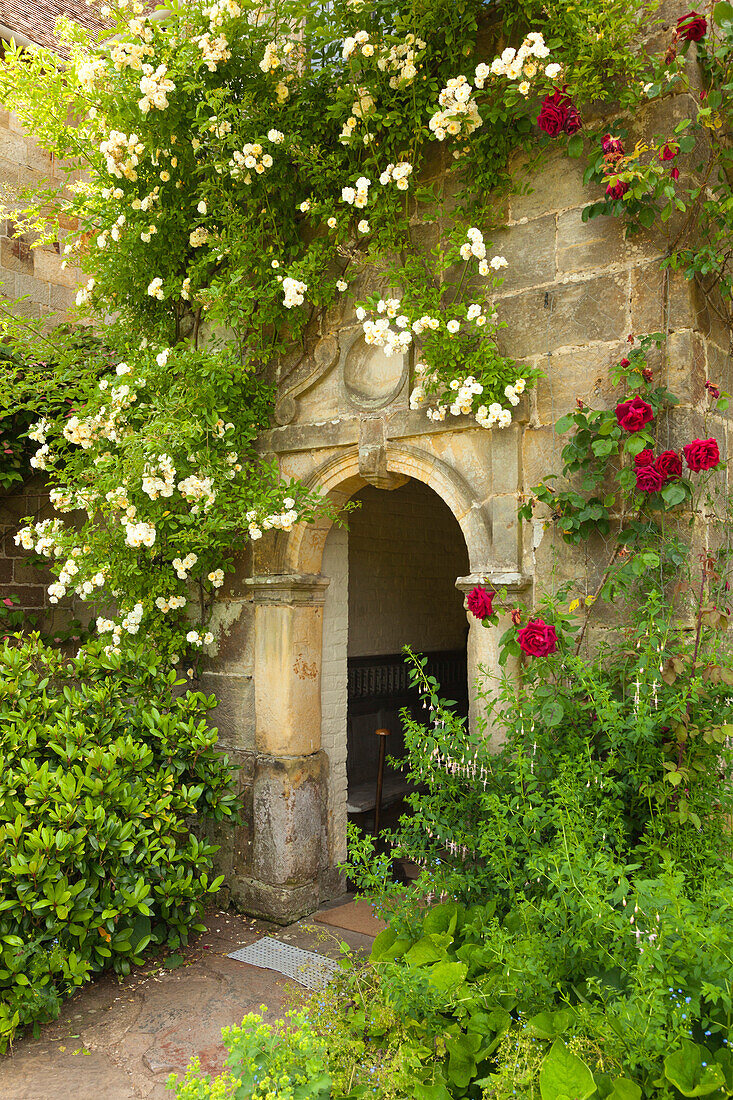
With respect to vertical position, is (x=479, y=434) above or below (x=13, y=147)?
below

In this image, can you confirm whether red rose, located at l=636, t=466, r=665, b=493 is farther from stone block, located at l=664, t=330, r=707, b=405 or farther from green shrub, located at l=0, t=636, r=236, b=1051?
green shrub, located at l=0, t=636, r=236, b=1051

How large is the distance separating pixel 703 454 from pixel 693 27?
55.9 inches

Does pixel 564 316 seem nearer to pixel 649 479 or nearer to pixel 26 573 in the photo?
pixel 649 479

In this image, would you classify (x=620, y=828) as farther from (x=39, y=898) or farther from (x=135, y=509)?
(x=135, y=509)

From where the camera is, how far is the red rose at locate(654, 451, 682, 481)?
259 cm

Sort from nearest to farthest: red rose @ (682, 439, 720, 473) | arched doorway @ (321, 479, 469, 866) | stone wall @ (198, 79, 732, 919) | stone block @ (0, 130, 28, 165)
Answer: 1. red rose @ (682, 439, 720, 473)
2. stone wall @ (198, 79, 732, 919)
3. arched doorway @ (321, 479, 469, 866)
4. stone block @ (0, 130, 28, 165)

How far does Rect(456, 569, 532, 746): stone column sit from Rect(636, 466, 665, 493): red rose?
2.15 feet

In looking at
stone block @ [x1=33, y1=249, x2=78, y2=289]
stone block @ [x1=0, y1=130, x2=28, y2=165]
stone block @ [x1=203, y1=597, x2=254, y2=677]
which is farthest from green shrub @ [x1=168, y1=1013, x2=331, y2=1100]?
stone block @ [x1=0, y1=130, x2=28, y2=165]

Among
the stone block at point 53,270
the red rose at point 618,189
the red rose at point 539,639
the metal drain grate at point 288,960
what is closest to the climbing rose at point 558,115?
the red rose at point 618,189

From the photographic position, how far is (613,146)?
2.74m

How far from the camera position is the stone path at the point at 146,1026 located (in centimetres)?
261

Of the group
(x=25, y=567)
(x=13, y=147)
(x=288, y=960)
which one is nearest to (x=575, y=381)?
(x=288, y=960)

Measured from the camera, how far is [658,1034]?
1636 mm

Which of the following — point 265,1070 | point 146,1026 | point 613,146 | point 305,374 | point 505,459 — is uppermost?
point 613,146
